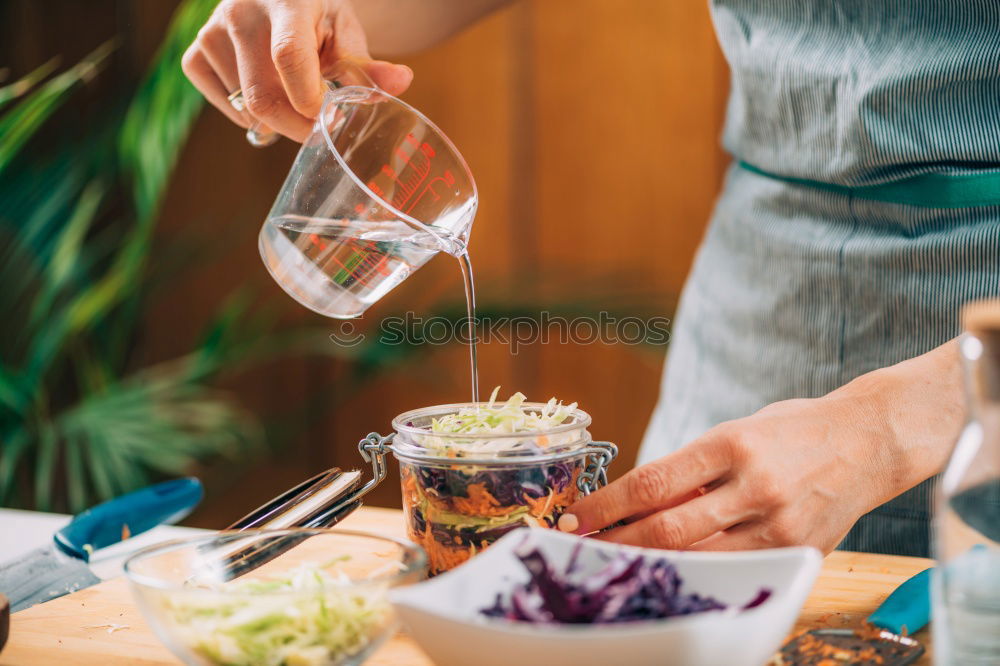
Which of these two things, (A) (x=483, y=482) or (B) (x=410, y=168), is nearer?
(A) (x=483, y=482)

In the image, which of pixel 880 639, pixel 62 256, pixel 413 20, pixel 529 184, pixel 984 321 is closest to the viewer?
pixel 984 321

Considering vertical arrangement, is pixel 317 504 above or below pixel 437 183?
below

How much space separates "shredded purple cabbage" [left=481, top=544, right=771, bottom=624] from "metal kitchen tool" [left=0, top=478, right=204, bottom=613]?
53 cm

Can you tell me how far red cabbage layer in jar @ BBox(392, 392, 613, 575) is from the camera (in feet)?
2.57

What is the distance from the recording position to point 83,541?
1077 millimetres

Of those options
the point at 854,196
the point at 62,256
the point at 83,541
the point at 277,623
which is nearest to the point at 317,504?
the point at 277,623

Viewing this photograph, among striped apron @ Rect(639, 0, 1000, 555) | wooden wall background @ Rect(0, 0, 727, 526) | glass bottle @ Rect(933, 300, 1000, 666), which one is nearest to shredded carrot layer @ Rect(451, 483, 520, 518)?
glass bottle @ Rect(933, 300, 1000, 666)

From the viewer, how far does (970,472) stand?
1.84 ft

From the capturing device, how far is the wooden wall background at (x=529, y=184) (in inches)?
100

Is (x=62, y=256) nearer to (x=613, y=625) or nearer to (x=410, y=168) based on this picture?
(x=410, y=168)

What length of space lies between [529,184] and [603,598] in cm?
215

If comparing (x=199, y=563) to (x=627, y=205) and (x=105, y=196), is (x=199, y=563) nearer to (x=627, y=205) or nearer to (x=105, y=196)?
(x=627, y=205)

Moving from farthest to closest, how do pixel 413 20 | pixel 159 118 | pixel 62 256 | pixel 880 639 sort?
pixel 62 256, pixel 159 118, pixel 413 20, pixel 880 639

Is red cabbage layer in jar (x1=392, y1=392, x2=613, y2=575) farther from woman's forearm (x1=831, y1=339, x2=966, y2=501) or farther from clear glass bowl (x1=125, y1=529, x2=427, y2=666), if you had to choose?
woman's forearm (x1=831, y1=339, x2=966, y2=501)
